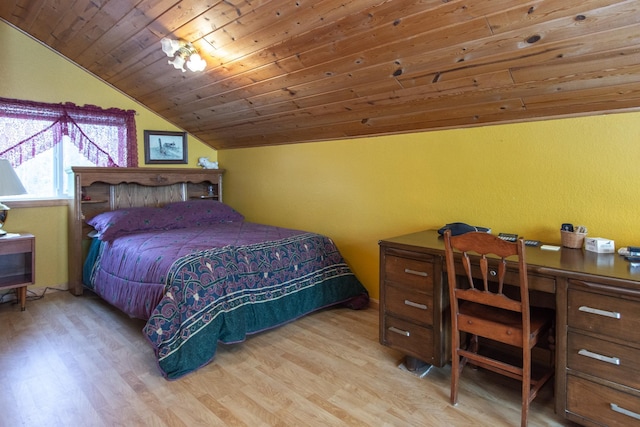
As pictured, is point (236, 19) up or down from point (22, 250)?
up

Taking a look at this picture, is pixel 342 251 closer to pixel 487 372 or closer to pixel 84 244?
pixel 487 372

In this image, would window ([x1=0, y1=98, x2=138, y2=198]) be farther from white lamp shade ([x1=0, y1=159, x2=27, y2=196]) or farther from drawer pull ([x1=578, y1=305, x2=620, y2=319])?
drawer pull ([x1=578, y1=305, x2=620, y2=319])

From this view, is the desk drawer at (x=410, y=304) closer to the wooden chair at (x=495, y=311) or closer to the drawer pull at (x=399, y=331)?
the drawer pull at (x=399, y=331)

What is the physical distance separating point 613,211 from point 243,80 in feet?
8.65

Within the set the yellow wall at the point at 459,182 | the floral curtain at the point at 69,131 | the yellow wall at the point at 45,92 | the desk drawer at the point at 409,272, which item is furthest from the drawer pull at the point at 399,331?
the floral curtain at the point at 69,131

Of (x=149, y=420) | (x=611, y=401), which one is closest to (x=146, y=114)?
(x=149, y=420)

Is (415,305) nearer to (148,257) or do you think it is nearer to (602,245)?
(602,245)

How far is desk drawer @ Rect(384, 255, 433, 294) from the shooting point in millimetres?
2184

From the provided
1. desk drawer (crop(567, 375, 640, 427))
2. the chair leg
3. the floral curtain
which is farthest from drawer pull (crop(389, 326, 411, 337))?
the floral curtain

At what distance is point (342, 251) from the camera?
3633 mm

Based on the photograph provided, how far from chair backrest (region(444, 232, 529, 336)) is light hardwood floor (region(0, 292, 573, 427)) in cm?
55

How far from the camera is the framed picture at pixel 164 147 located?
436cm

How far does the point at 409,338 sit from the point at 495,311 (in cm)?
53

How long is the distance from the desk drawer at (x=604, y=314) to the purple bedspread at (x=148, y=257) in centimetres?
211
